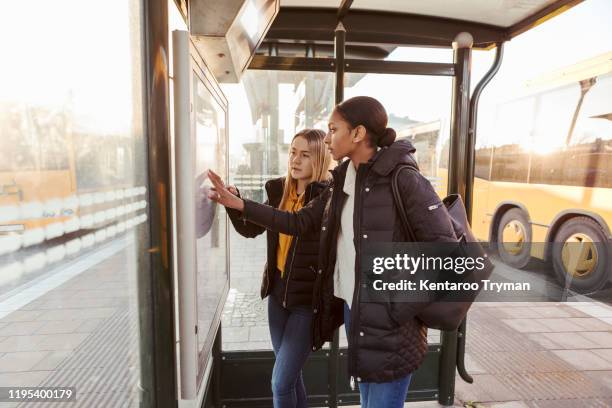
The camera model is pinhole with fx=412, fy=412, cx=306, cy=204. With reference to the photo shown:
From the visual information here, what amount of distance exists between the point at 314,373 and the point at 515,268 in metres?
6.66

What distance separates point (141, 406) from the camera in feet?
4.21

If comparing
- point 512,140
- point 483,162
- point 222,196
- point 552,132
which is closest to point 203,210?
point 222,196

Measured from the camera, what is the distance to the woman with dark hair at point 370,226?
1570 millimetres

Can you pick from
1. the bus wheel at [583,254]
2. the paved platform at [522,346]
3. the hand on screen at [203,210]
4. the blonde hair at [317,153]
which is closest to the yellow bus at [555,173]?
the bus wheel at [583,254]

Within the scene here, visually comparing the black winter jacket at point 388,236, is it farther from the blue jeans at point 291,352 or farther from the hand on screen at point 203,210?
the hand on screen at point 203,210

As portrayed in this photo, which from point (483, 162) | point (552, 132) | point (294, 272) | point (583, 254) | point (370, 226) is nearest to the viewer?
point (370, 226)

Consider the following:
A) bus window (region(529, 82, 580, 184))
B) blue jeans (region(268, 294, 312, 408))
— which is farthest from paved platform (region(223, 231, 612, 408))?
bus window (region(529, 82, 580, 184))

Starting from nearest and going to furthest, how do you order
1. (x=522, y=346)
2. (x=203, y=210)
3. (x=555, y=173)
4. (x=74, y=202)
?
(x=74, y=202), (x=203, y=210), (x=522, y=346), (x=555, y=173)

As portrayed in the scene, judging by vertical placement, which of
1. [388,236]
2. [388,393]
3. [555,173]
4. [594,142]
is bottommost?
[388,393]

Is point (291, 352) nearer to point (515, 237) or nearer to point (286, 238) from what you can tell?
point (286, 238)

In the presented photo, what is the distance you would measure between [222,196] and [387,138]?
2.40 feet

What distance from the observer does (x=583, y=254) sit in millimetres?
6641

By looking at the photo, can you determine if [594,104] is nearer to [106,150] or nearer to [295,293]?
[295,293]

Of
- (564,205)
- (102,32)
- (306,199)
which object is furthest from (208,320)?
(564,205)
